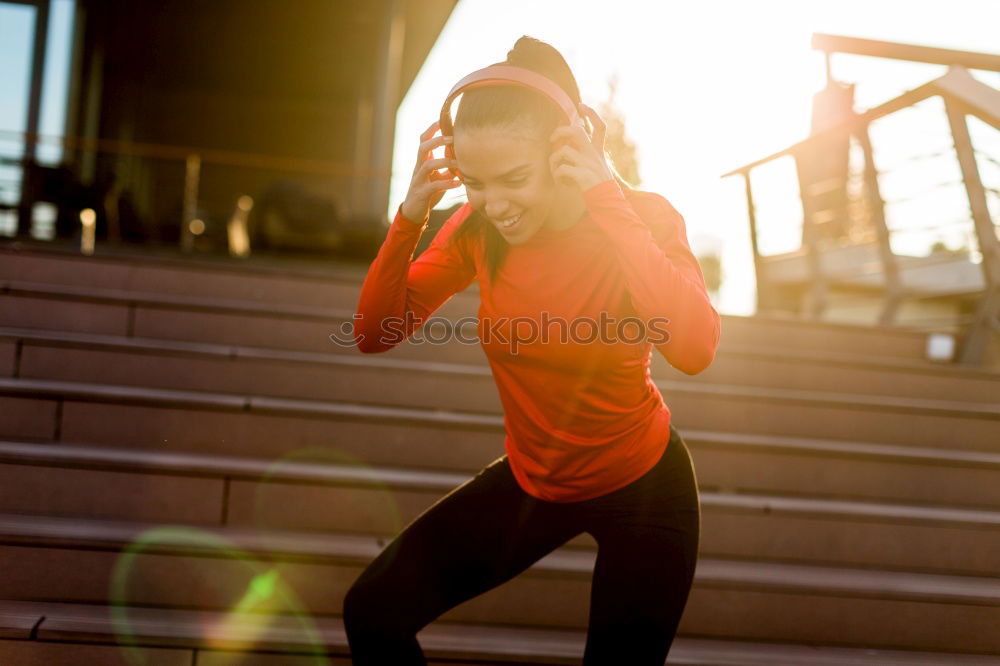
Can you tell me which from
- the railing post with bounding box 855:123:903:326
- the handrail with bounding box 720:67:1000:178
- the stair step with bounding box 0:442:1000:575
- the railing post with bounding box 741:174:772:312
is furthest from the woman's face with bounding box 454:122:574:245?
the railing post with bounding box 741:174:772:312

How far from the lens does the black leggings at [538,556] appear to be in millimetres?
1423

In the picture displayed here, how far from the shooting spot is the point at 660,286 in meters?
1.29

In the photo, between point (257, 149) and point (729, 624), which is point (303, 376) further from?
point (257, 149)

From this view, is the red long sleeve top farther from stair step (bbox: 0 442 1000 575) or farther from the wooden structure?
the wooden structure

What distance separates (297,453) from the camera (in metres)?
2.84

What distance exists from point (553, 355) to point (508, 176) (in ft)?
1.12

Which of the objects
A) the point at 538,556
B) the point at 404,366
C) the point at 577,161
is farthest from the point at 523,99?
the point at 404,366

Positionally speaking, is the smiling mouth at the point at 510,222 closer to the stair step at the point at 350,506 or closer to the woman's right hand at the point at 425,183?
the woman's right hand at the point at 425,183

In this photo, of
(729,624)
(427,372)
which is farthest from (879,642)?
(427,372)

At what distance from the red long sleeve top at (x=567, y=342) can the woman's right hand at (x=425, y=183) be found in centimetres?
3

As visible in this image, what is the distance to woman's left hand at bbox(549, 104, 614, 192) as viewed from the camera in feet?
4.32

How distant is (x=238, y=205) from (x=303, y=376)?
20.7 feet

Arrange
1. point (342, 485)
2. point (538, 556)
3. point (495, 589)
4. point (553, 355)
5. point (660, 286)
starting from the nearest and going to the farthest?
point (660, 286), point (553, 355), point (538, 556), point (495, 589), point (342, 485)

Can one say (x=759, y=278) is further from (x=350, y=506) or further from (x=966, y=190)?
(x=350, y=506)
